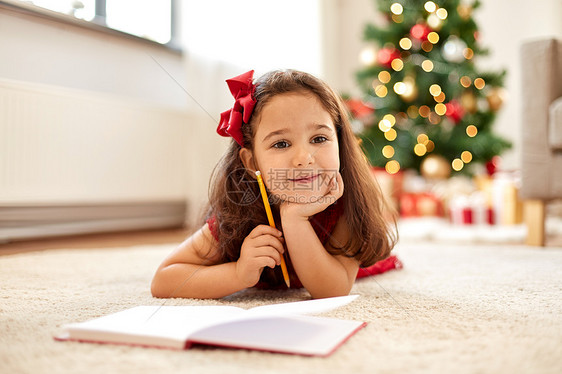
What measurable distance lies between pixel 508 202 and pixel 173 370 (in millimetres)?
2034

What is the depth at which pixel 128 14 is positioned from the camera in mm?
2295

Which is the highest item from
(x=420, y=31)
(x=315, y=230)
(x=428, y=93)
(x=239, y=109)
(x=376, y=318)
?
(x=420, y=31)

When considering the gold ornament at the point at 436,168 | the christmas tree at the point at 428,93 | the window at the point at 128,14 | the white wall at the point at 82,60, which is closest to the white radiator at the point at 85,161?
the white wall at the point at 82,60

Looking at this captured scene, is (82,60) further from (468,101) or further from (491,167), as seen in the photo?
(491,167)

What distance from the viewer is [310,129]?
0.83 m

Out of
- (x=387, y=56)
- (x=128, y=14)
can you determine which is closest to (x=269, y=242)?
(x=128, y=14)

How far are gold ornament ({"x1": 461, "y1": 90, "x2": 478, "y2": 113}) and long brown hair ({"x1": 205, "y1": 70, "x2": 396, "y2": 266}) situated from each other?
6.02 ft

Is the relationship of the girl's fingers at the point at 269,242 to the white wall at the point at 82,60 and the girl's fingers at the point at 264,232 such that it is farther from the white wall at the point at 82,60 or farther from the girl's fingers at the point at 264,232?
the white wall at the point at 82,60

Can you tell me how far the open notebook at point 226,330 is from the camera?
563 millimetres

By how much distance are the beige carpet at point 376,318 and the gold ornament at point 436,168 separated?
1249 millimetres

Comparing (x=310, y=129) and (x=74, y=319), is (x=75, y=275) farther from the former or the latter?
(x=310, y=129)

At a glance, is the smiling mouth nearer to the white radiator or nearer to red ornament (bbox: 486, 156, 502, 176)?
the white radiator

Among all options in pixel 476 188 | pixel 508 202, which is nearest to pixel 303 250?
pixel 508 202

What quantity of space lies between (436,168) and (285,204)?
1918mm
